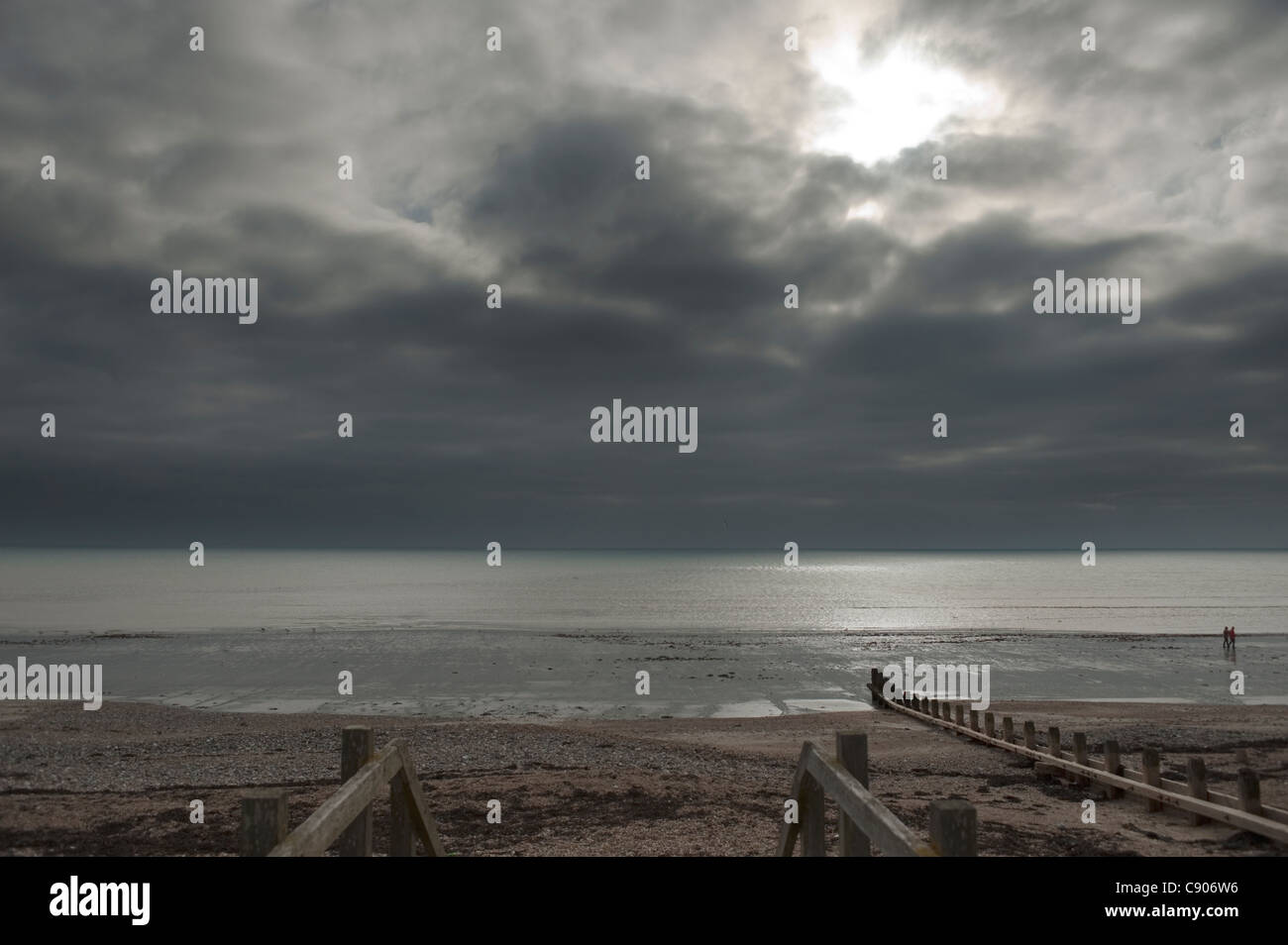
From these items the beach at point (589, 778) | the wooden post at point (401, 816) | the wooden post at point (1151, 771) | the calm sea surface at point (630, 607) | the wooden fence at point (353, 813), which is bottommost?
the calm sea surface at point (630, 607)

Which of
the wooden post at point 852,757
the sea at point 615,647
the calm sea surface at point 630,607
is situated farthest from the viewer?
the calm sea surface at point 630,607

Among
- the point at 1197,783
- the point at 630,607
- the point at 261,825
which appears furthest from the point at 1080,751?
the point at 630,607

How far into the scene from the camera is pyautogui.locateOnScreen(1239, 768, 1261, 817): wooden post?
11305mm

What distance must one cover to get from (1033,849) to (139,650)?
57052 millimetres

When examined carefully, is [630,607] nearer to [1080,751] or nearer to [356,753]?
[1080,751]

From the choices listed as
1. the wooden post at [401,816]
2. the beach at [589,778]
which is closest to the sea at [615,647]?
the beach at [589,778]

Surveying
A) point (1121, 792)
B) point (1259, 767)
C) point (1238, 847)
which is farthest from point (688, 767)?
point (1259, 767)

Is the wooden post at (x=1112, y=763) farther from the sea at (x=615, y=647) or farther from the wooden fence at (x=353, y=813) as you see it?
the sea at (x=615, y=647)

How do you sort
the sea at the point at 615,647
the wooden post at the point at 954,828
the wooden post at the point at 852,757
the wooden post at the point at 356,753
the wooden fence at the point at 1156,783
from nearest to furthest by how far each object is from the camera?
the wooden post at the point at 954,828
the wooden post at the point at 852,757
the wooden post at the point at 356,753
the wooden fence at the point at 1156,783
the sea at the point at 615,647

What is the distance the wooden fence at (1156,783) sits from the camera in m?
11.3

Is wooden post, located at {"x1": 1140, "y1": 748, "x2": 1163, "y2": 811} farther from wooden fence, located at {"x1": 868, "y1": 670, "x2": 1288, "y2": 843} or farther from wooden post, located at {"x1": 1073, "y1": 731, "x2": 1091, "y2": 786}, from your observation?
wooden post, located at {"x1": 1073, "y1": 731, "x2": 1091, "y2": 786}

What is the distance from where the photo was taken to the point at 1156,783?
13531 mm

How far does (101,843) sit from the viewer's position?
11.9 meters

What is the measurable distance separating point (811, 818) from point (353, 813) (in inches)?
128
